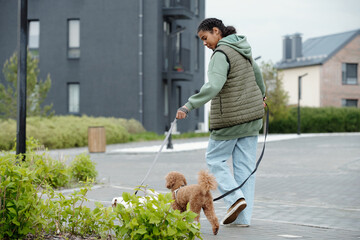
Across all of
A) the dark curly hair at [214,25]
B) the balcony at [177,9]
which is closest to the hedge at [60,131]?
the balcony at [177,9]

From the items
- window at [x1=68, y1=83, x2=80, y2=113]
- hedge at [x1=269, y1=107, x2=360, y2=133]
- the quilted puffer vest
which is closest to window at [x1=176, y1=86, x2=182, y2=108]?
window at [x1=68, y1=83, x2=80, y2=113]

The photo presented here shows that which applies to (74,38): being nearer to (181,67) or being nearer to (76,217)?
(181,67)

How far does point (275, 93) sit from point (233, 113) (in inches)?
1308

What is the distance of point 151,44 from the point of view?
101 ft

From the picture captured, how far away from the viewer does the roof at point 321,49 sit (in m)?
49.1

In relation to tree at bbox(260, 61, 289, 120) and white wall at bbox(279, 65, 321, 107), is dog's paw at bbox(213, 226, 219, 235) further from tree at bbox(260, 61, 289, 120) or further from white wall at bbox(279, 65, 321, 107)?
white wall at bbox(279, 65, 321, 107)

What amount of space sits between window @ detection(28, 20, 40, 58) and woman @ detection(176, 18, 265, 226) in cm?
2797

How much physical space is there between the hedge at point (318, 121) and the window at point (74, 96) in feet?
52.9

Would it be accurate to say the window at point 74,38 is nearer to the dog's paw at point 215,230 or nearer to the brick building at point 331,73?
the brick building at point 331,73

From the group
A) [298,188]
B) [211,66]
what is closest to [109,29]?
[298,188]

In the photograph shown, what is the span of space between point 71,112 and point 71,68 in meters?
2.44

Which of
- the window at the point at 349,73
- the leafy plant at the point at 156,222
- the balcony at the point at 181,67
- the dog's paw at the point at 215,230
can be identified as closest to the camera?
the leafy plant at the point at 156,222

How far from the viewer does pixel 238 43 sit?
18.4 ft

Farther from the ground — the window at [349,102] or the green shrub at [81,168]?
the window at [349,102]
